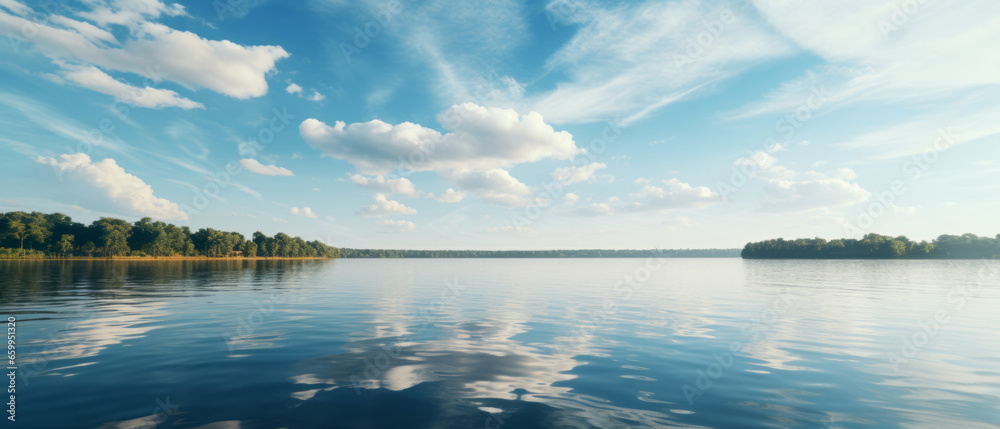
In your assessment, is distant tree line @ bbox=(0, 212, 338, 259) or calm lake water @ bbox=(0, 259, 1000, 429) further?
distant tree line @ bbox=(0, 212, 338, 259)

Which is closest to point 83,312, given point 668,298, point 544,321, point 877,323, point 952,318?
point 544,321

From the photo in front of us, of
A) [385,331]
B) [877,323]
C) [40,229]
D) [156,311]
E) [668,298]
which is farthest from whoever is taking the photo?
[40,229]

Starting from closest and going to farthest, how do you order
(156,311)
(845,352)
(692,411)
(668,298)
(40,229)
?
(692,411), (845,352), (156,311), (668,298), (40,229)

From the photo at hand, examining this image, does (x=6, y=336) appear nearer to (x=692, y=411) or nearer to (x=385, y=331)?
(x=385, y=331)

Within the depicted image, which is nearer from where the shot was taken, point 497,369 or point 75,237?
point 497,369

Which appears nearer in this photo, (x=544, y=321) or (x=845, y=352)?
(x=845, y=352)

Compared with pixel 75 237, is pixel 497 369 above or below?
below

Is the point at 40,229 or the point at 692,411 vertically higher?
the point at 40,229

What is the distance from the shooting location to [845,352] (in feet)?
54.7

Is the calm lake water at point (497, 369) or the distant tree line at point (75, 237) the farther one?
the distant tree line at point (75, 237)

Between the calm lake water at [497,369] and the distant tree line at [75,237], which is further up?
the distant tree line at [75,237]

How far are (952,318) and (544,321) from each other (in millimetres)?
27141

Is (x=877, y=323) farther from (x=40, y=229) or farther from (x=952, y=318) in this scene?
(x=40, y=229)

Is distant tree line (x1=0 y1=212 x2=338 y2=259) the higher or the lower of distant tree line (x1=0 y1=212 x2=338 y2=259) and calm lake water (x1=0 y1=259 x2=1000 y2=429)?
the higher
